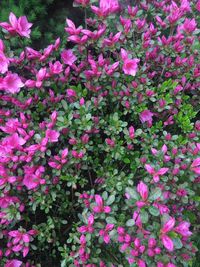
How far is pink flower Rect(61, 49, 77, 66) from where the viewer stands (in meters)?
2.08

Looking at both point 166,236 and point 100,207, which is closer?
point 166,236

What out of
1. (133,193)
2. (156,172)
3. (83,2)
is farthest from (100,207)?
(83,2)

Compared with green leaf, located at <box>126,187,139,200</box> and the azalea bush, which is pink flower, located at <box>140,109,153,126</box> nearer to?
the azalea bush

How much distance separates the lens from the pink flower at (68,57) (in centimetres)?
208

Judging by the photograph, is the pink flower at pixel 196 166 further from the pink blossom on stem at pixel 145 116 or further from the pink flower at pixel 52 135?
the pink flower at pixel 52 135

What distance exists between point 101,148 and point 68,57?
20.5 inches

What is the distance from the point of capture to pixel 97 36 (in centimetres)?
202

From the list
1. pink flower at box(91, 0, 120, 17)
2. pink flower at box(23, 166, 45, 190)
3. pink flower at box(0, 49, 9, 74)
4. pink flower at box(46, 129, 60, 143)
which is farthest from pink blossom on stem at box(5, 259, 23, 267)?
pink flower at box(91, 0, 120, 17)

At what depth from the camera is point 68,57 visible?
2090mm

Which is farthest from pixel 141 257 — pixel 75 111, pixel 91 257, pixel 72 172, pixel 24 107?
pixel 24 107

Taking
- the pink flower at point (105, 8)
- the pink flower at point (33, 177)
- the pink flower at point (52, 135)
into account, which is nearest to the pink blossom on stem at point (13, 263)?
the pink flower at point (33, 177)

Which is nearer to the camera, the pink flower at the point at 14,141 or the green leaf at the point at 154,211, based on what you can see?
the green leaf at the point at 154,211

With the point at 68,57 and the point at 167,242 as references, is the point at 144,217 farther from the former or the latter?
the point at 68,57

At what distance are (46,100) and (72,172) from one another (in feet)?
1.36
